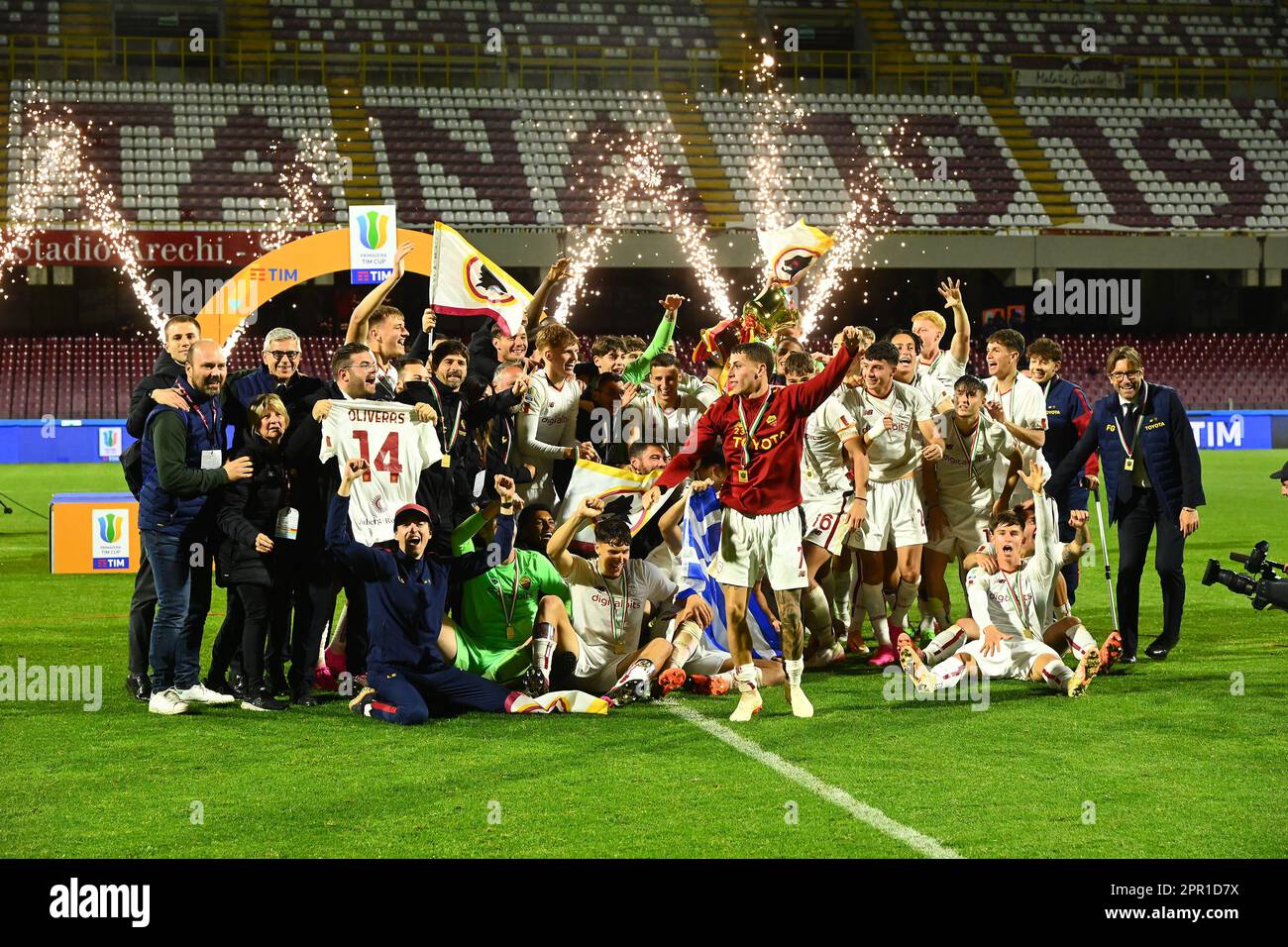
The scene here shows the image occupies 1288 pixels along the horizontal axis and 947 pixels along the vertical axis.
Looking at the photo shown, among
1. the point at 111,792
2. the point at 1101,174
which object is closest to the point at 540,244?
the point at 1101,174

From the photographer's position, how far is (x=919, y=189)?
3359 centimetres

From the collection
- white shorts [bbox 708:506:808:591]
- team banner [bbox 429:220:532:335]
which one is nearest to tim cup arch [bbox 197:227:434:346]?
team banner [bbox 429:220:532:335]

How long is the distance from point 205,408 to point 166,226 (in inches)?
921

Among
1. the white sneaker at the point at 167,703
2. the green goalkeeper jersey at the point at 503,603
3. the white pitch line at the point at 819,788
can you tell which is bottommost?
the white pitch line at the point at 819,788

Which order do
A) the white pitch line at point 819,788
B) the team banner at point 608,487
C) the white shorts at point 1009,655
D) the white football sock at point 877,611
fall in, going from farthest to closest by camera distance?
the white football sock at point 877,611
the team banner at point 608,487
the white shorts at point 1009,655
the white pitch line at point 819,788

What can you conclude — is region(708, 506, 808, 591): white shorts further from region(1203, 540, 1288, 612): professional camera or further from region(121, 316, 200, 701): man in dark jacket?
region(121, 316, 200, 701): man in dark jacket

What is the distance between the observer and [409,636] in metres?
7.75

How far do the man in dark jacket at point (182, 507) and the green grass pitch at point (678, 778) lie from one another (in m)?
0.32

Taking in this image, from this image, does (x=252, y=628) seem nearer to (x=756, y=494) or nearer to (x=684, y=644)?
(x=684, y=644)

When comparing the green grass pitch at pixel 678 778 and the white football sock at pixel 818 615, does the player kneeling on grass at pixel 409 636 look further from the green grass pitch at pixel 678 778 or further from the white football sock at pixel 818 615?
the white football sock at pixel 818 615

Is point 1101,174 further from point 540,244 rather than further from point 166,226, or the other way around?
point 166,226

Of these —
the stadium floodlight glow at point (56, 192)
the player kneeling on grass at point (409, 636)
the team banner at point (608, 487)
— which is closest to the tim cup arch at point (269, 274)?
the team banner at point (608, 487)

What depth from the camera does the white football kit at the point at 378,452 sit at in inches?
315

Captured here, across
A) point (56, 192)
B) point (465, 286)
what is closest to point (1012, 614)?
point (465, 286)
